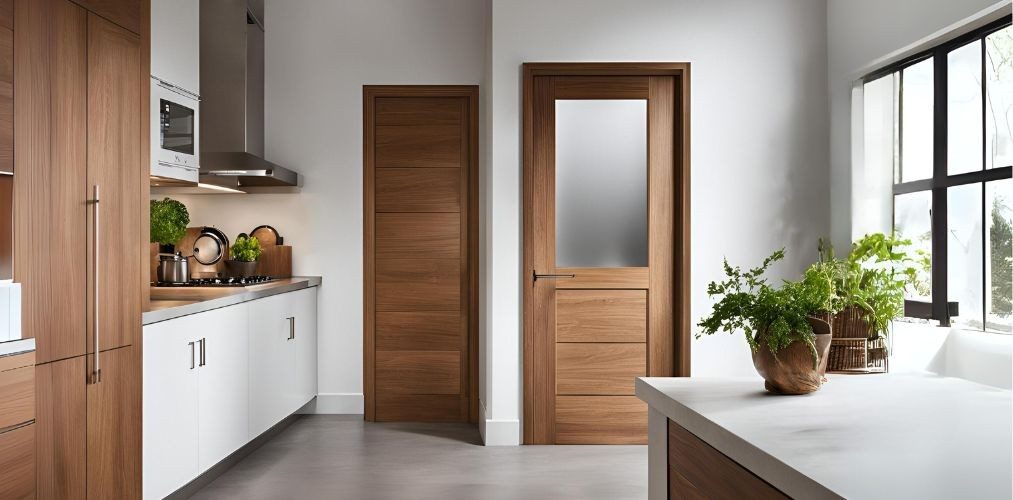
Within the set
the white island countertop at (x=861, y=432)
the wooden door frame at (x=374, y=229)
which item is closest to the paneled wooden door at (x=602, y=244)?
the wooden door frame at (x=374, y=229)

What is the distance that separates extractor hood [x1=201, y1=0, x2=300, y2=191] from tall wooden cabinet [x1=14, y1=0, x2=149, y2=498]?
161 centimetres

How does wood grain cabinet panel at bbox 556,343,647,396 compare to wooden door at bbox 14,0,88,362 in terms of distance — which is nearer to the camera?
wooden door at bbox 14,0,88,362

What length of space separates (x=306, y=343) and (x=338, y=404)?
0.54 m

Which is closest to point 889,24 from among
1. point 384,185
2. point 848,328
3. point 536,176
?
point 848,328

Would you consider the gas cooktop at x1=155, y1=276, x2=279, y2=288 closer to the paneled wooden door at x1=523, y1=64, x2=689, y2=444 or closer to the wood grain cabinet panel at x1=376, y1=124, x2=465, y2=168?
the wood grain cabinet panel at x1=376, y1=124, x2=465, y2=168

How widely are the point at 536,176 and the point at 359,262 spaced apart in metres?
1.50

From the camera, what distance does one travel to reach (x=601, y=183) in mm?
4297

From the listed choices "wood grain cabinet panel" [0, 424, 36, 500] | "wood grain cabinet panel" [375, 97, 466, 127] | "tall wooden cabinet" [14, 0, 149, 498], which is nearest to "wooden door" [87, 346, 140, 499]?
"tall wooden cabinet" [14, 0, 149, 498]

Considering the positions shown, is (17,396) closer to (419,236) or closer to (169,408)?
(169,408)

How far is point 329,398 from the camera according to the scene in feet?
16.5

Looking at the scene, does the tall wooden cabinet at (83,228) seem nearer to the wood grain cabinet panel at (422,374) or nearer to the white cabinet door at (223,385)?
the white cabinet door at (223,385)

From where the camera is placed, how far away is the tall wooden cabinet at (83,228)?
86.6 inches

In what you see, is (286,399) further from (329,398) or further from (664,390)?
(664,390)

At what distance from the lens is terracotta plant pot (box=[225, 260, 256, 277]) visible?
4.63 meters
